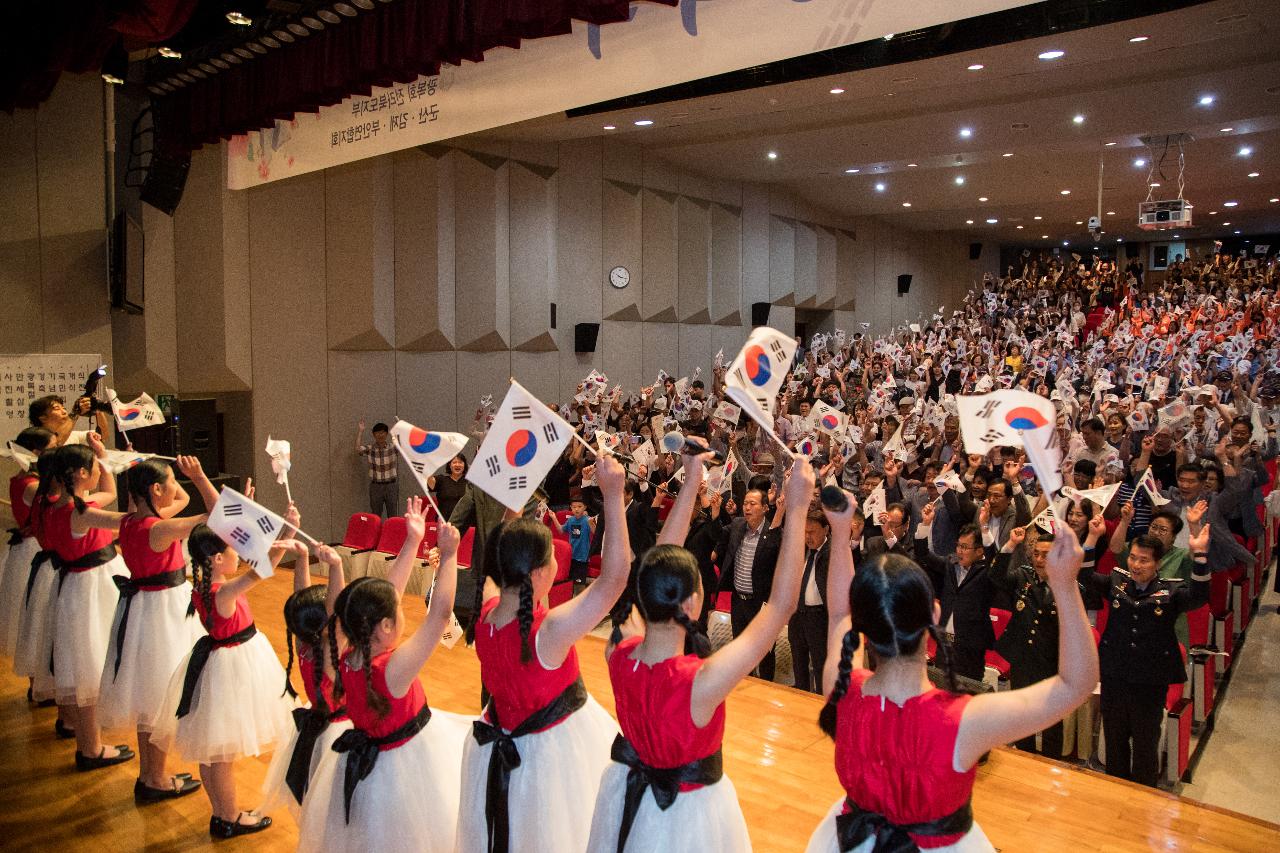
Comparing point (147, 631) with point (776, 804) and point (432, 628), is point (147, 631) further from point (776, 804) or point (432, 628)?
point (776, 804)

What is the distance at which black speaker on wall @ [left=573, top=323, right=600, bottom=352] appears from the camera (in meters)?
13.6

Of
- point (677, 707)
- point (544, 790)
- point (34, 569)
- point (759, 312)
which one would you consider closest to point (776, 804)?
point (544, 790)

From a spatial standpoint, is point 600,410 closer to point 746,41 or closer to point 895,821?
point 746,41

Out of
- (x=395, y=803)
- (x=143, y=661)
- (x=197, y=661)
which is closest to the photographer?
(x=395, y=803)

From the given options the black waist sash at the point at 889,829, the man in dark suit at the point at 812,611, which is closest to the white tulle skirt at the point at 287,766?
the black waist sash at the point at 889,829

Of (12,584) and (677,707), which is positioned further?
(12,584)

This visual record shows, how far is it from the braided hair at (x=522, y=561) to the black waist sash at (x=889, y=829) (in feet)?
3.18

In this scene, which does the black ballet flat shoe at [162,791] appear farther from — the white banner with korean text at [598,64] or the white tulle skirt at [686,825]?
the white banner with korean text at [598,64]

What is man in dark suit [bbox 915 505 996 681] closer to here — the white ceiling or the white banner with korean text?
the white banner with korean text

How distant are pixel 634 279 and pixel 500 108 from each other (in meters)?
9.32

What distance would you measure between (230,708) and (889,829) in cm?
274

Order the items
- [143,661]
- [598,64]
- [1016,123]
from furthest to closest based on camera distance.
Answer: [1016,123], [598,64], [143,661]

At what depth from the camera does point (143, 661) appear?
163 inches

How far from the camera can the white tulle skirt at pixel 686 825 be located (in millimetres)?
2363
